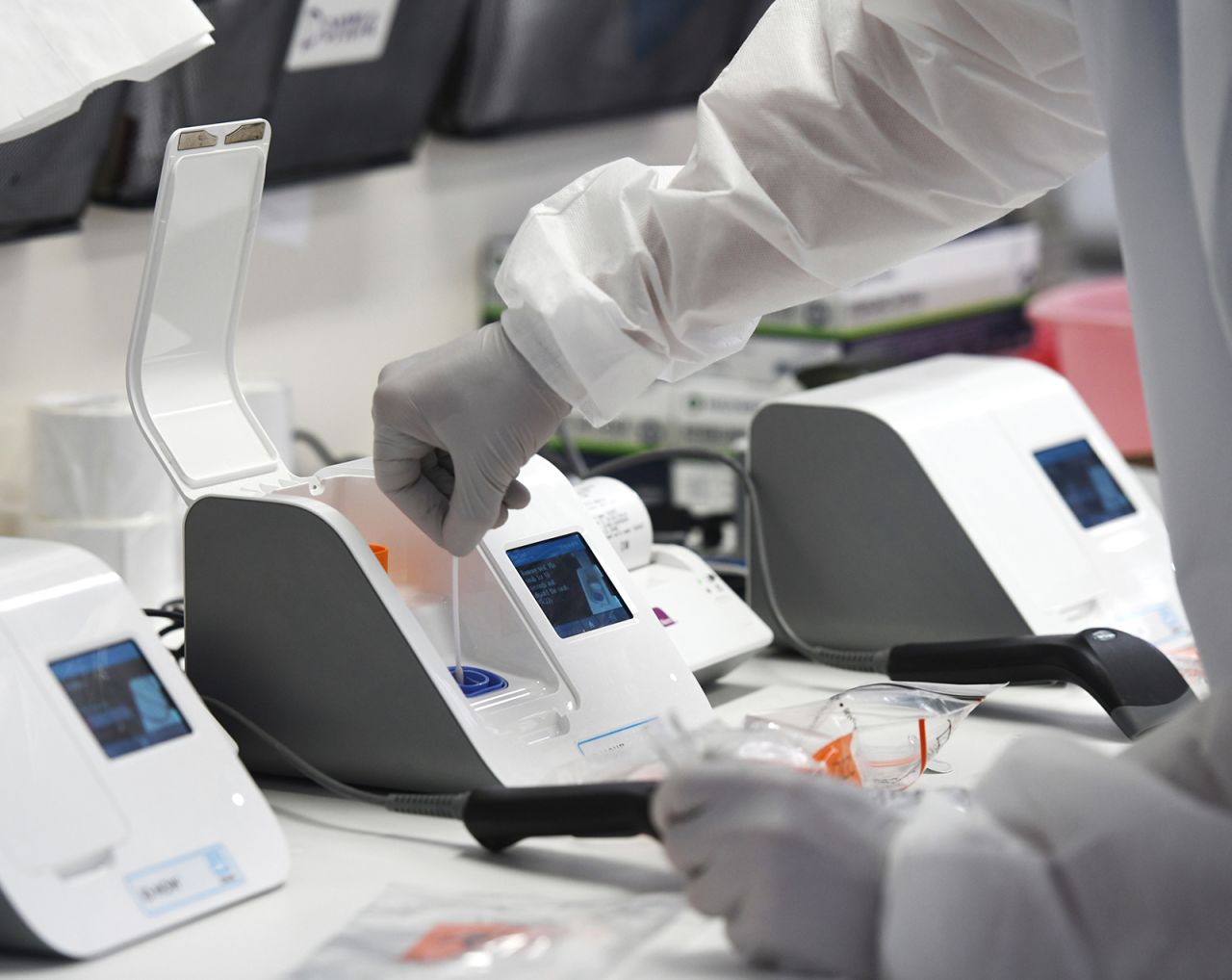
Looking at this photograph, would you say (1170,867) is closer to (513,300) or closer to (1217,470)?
(1217,470)

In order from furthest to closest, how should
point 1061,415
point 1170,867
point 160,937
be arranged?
point 1061,415 → point 160,937 → point 1170,867

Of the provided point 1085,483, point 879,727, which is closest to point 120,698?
point 879,727

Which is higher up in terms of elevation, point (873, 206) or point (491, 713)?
point (873, 206)

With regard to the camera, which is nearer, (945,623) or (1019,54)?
(1019,54)

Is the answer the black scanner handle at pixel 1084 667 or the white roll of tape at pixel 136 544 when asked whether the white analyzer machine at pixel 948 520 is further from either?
the white roll of tape at pixel 136 544

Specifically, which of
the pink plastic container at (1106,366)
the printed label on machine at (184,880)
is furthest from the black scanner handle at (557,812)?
the pink plastic container at (1106,366)

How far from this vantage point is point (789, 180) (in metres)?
0.87

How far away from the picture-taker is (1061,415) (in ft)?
3.89

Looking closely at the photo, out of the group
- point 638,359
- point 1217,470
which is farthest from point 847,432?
point 1217,470

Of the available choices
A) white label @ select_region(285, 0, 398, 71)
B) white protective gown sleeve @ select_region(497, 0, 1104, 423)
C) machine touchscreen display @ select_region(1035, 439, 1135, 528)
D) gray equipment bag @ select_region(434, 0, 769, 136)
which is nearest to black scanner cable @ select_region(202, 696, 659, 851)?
white protective gown sleeve @ select_region(497, 0, 1104, 423)

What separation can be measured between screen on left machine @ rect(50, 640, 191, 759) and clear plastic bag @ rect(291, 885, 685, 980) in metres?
0.13

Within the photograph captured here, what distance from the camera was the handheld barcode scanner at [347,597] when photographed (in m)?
0.81

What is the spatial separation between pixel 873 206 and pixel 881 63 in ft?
0.26

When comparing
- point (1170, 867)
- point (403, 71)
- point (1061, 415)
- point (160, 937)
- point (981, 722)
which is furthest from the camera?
point (403, 71)
